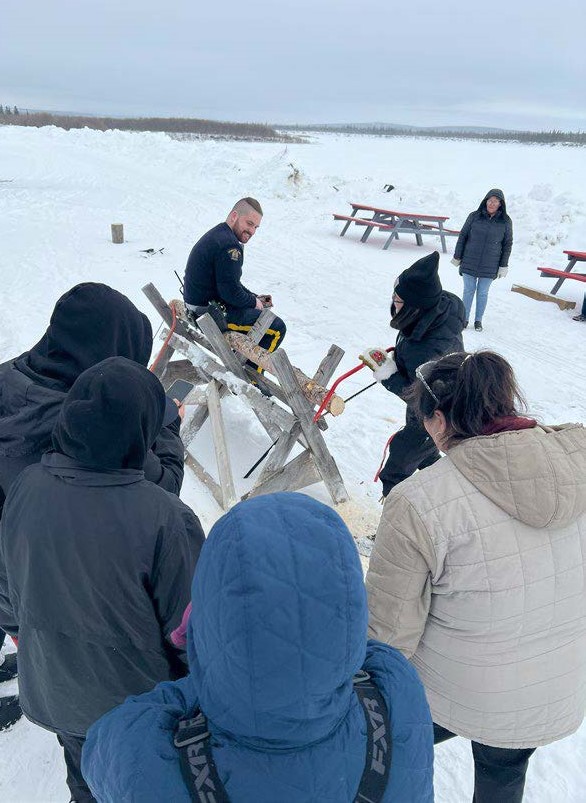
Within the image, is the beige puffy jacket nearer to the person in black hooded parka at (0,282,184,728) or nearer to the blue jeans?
the person in black hooded parka at (0,282,184,728)

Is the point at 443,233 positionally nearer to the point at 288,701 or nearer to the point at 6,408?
the point at 6,408

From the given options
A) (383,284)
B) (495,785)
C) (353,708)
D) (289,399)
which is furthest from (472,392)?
(383,284)

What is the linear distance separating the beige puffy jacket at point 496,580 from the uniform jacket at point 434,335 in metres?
Answer: 1.78

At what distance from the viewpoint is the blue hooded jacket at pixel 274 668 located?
0.90 m

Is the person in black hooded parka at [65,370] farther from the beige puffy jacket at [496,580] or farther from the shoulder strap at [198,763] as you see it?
the shoulder strap at [198,763]

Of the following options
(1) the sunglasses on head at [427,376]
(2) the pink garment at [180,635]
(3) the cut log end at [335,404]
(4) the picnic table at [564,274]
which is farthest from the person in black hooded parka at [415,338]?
(4) the picnic table at [564,274]

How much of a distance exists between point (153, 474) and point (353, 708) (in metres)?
1.21

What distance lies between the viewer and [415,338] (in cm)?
336

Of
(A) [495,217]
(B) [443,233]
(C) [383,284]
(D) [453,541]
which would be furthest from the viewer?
(B) [443,233]

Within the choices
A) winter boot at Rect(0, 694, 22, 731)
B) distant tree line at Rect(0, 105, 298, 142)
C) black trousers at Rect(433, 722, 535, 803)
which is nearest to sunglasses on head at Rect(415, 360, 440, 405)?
black trousers at Rect(433, 722, 535, 803)

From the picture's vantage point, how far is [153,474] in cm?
205

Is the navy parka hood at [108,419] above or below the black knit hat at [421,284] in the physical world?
below

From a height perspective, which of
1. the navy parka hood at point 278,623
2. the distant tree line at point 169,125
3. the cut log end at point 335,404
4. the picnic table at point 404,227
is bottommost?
the cut log end at point 335,404

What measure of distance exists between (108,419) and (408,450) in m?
2.43
